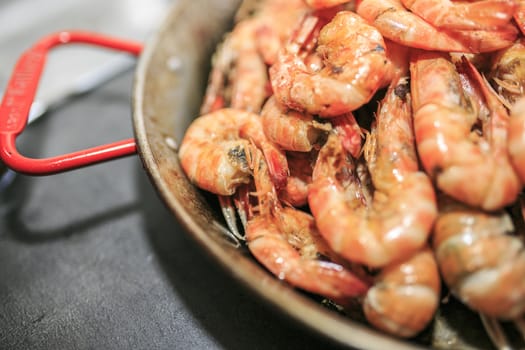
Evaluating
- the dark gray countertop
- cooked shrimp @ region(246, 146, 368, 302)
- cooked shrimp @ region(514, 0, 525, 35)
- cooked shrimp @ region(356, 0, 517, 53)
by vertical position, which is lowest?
the dark gray countertop

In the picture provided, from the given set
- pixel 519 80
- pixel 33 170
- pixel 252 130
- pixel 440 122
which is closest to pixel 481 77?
pixel 519 80

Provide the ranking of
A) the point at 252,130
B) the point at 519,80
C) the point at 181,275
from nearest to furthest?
1. the point at 519,80
2. the point at 252,130
3. the point at 181,275

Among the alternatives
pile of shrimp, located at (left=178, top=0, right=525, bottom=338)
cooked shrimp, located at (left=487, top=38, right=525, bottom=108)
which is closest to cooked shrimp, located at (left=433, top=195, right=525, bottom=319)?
pile of shrimp, located at (left=178, top=0, right=525, bottom=338)

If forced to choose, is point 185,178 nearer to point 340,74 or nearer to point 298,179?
point 298,179

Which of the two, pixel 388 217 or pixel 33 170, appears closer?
pixel 388 217

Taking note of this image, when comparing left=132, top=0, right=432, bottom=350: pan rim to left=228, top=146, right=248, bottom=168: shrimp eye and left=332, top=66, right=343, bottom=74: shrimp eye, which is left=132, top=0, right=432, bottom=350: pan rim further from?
left=332, top=66, right=343, bottom=74: shrimp eye

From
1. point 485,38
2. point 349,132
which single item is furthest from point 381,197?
point 485,38

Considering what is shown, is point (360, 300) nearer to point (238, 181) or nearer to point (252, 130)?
point (238, 181)

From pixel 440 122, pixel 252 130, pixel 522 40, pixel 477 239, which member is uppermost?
pixel 522 40
